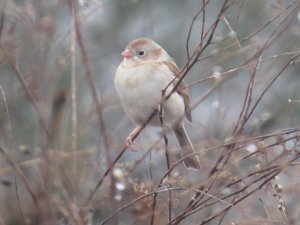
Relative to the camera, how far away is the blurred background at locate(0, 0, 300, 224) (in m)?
2.60

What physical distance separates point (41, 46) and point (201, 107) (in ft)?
12.2

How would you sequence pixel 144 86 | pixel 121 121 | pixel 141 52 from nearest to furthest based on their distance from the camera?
pixel 144 86 < pixel 141 52 < pixel 121 121

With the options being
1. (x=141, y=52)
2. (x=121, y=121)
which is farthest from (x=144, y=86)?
(x=121, y=121)

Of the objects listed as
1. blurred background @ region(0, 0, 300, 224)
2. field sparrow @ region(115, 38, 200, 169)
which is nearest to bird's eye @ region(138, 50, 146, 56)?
field sparrow @ region(115, 38, 200, 169)

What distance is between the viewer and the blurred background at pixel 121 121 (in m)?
2.60

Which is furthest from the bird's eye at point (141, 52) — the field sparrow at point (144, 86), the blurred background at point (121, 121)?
the blurred background at point (121, 121)

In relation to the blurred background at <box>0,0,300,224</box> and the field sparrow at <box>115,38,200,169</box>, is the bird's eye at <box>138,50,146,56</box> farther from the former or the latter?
the blurred background at <box>0,0,300,224</box>

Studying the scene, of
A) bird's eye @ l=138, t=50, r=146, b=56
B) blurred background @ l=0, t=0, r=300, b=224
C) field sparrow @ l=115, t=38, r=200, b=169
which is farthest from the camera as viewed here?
bird's eye @ l=138, t=50, r=146, b=56

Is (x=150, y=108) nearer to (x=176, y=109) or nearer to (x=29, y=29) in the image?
(x=176, y=109)

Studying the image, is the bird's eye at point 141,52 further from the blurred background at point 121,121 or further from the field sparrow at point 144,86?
the blurred background at point 121,121

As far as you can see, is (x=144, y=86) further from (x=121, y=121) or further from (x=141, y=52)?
A: (x=121, y=121)

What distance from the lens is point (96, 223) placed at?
412 centimetres

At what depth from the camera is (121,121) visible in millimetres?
4844

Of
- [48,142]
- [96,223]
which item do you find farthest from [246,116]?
[96,223]
